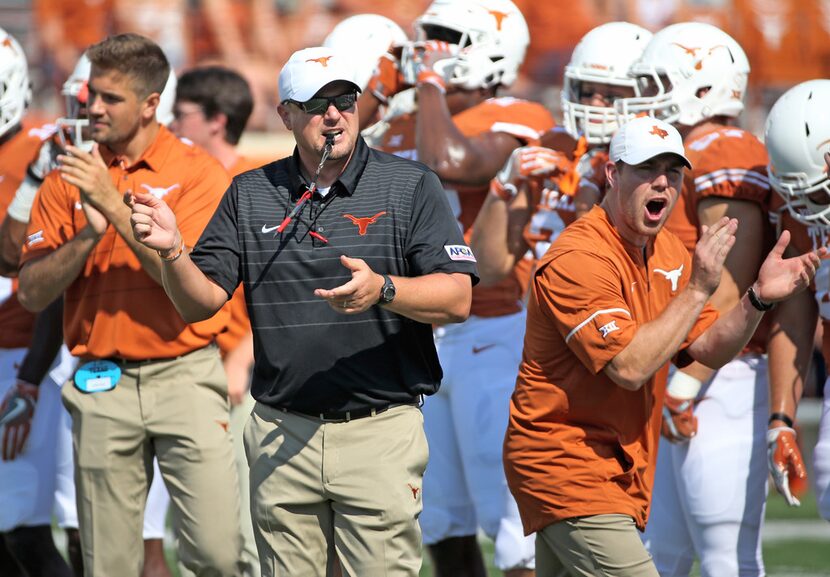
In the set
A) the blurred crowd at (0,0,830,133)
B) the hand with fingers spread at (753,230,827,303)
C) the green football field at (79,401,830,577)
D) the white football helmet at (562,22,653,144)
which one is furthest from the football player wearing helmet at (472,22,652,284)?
the blurred crowd at (0,0,830,133)

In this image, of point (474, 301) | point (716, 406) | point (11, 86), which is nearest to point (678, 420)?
point (716, 406)

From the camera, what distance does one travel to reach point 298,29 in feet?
42.8

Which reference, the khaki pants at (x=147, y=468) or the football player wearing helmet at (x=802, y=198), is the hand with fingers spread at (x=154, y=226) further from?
the football player wearing helmet at (x=802, y=198)

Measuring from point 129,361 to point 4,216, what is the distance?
117 centimetres

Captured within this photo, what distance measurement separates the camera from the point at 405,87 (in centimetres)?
602

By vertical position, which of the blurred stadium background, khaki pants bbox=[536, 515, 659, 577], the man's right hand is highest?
khaki pants bbox=[536, 515, 659, 577]

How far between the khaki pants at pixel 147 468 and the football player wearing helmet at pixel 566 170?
1.27m

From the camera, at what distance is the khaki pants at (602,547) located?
4051mm

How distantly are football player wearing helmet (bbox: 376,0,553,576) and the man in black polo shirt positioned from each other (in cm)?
127

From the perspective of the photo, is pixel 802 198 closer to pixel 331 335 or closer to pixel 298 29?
pixel 331 335

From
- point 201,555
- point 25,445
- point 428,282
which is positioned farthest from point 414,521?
point 25,445

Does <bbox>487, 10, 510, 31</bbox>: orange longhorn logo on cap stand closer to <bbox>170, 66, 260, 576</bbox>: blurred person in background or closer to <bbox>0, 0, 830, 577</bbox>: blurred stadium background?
<bbox>170, 66, 260, 576</bbox>: blurred person in background

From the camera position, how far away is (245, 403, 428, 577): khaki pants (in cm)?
413

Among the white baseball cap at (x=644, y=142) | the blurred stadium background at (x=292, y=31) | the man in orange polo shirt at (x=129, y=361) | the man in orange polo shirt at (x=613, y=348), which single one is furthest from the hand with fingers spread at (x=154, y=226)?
the blurred stadium background at (x=292, y=31)
